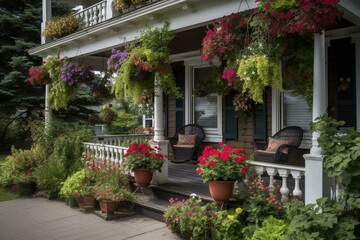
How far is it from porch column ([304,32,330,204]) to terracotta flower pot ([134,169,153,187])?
252 cm

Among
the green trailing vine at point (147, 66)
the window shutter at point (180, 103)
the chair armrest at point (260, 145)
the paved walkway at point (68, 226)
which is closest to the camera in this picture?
the paved walkway at point (68, 226)

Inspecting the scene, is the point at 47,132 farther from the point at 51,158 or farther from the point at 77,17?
the point at 77,17

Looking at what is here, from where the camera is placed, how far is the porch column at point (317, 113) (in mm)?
3467

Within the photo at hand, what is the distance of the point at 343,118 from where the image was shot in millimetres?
5496

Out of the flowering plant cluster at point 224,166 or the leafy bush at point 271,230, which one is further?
the flowering plant cluster at point 224,166

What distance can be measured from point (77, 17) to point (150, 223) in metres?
5.40

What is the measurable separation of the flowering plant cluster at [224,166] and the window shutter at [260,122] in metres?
2.62

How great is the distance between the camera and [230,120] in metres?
7.21

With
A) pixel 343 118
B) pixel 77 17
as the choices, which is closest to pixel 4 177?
pixel 77 17

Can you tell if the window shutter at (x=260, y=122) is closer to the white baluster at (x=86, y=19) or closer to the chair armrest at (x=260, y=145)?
the chair armrest at (x=260, y=145)

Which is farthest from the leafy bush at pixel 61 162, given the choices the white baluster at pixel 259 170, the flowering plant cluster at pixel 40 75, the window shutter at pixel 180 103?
the white baluster at pixel 259 170

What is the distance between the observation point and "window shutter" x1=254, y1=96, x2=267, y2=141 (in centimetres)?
661

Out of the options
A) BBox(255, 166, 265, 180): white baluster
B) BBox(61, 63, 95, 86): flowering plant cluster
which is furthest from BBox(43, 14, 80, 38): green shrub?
BBox(255, 166, 265, 180): white baluster

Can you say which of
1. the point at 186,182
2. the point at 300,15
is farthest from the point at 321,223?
the point at 186,182
